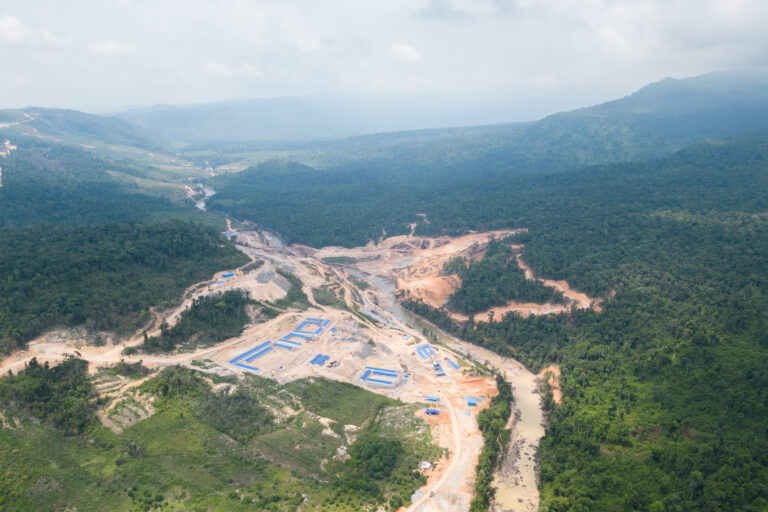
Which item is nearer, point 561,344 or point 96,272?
point 96,272

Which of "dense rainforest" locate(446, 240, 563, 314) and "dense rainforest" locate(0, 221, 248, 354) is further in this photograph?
"dense rainforest" locate(446, 240, 563, 314)

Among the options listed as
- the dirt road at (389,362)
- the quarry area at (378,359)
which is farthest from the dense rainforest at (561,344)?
the dirt road at (389,362)

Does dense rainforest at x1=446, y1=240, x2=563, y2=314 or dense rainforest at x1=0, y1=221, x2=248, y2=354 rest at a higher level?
dense rainforest at x1=0, y1=221, x2=248, y2=354

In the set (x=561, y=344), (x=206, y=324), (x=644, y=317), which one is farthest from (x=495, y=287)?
(x=206, y=324)

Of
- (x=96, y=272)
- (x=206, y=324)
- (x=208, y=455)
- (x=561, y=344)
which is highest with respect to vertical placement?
(x=96, y=272)

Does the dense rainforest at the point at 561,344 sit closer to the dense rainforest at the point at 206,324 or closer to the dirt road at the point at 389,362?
the dirt road at the point at 389,362

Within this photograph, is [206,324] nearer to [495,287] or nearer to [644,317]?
[495,287]

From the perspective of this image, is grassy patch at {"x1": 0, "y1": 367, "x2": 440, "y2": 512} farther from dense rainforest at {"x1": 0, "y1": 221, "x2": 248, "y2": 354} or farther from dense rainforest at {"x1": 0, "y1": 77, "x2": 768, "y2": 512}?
dense rainforest at {"x1": 0, "y1": 221, "x2": 248, "y2": 354}

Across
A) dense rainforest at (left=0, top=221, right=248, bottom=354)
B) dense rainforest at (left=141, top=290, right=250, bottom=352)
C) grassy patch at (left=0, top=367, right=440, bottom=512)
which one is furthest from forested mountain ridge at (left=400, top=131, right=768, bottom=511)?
dense rainforest at (left=0, top=221, right=248, bottom=354)
